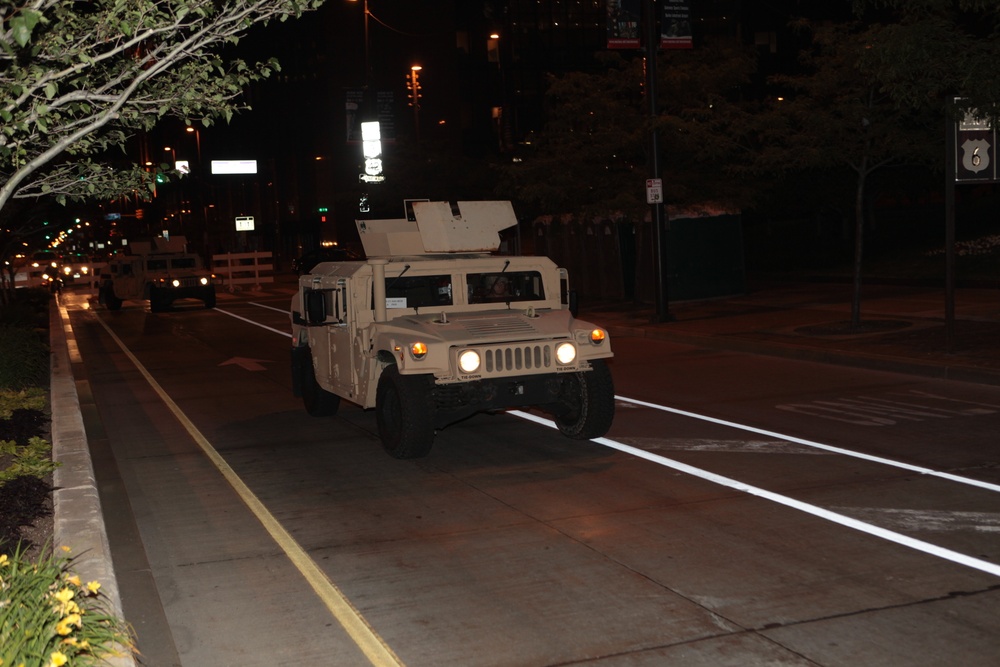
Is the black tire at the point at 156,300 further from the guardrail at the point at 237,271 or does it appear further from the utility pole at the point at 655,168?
the utility pole at the point at 655,168

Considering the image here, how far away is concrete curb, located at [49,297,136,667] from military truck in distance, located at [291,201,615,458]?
106 inches

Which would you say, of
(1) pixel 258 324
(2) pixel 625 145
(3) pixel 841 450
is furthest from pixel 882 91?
(1) pixel 258 324

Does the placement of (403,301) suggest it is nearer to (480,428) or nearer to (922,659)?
(480,428)

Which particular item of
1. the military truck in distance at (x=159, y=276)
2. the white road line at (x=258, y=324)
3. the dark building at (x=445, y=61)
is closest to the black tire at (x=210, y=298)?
the military truck in distance at (x=159, y=276)

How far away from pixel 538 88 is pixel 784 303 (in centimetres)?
5107

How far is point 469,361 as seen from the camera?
984cm

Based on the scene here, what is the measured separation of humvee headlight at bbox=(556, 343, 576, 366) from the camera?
10.2m

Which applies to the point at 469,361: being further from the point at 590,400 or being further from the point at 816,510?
the point at 816,510

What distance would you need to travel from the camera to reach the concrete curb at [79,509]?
6.21m

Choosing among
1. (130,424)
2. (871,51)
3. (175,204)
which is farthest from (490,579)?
(175,204)

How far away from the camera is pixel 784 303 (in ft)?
80.2

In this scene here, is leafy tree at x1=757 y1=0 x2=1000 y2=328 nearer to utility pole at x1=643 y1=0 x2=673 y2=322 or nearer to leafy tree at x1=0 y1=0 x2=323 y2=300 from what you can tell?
utility pole at x1=643 y1=0 x2=673 y2=322

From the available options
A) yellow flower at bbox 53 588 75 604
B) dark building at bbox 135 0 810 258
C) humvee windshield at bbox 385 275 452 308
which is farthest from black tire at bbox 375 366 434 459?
dark building at bbox 135 0 810 258

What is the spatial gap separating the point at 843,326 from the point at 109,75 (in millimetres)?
14120
